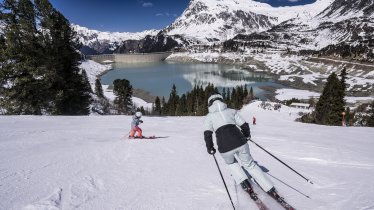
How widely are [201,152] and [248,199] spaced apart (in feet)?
17.3

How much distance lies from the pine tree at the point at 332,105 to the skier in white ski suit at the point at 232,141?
165 ft

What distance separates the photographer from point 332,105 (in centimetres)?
4953

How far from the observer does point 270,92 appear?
14262cm

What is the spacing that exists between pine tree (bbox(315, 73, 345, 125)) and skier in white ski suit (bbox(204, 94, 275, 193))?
165ft

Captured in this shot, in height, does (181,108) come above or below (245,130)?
below

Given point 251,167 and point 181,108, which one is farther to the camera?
point 181,108

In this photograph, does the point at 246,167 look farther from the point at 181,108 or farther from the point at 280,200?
the point at 181,108

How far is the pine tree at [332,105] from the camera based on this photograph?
48562 mm

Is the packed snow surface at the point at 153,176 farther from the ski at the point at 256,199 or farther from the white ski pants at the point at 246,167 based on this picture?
the white ski pants at the point at 246,167

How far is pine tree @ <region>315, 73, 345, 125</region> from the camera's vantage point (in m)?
48.6

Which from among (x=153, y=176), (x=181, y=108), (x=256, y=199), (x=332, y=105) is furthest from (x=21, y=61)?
(x=181, y=108)

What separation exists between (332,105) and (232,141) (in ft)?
169

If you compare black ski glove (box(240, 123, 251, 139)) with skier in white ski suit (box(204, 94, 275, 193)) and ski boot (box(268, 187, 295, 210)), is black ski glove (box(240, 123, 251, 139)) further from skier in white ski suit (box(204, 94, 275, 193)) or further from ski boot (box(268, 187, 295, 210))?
ski boot (box(268, 187, 295, 210))

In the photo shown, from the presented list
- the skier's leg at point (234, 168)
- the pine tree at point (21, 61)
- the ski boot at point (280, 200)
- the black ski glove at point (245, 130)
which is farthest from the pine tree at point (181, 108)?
the ski boot at point (280, 200)
